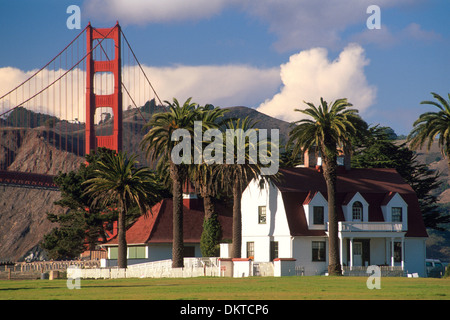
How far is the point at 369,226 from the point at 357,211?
2.65 m

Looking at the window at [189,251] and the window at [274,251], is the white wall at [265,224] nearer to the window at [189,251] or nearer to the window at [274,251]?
the window at [274,251]

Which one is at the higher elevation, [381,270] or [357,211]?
[357,211]

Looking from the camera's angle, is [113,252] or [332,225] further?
[113,252]

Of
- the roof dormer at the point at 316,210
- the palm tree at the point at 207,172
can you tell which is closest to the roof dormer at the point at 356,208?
the roof dormer at the point at 316,210

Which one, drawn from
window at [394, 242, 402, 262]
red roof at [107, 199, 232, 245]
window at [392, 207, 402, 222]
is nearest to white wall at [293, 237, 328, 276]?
window at [394, 242, 402, 262]

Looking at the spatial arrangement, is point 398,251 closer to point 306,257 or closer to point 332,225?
point 306,257

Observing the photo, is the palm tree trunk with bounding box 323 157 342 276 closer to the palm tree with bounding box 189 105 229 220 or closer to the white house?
the white house

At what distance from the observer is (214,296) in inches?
1266

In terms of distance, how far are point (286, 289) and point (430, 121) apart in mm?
26731

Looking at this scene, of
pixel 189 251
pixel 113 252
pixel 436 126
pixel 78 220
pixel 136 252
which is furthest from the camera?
pixel 78 220

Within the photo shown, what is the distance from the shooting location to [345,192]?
2729 inches

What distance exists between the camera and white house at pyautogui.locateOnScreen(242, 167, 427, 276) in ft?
216

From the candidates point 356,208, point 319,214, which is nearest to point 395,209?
point 356,208
